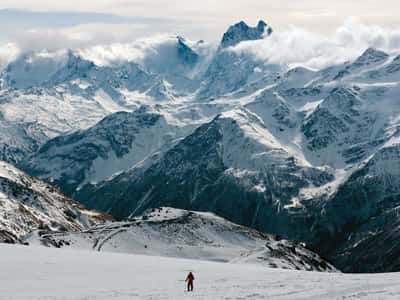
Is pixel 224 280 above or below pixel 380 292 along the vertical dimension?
below

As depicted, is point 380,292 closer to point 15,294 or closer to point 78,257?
point 15,294

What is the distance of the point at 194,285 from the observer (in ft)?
307

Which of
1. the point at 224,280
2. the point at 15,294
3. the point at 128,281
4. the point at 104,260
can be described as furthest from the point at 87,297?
the point at 104,260

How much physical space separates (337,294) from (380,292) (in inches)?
169

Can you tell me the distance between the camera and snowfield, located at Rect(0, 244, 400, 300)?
268ft

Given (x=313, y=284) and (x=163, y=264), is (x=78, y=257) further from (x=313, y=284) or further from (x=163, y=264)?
(x=313, y=284)

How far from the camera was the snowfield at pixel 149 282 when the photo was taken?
81625 mm

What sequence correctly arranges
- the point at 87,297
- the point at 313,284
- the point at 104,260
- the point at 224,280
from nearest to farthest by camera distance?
the point at 87,297
the point at 313,284
the point at 224,280
the point at 104,260

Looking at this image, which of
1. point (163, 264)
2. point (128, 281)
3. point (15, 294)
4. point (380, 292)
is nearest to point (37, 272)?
point (128, 281)

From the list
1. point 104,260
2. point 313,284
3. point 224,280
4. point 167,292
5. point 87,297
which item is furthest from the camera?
point 104,260

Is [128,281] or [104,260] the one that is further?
[104,260]

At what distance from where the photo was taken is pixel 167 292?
86125 millimetres

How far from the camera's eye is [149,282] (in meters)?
94.1

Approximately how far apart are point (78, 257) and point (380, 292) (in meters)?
51.7
